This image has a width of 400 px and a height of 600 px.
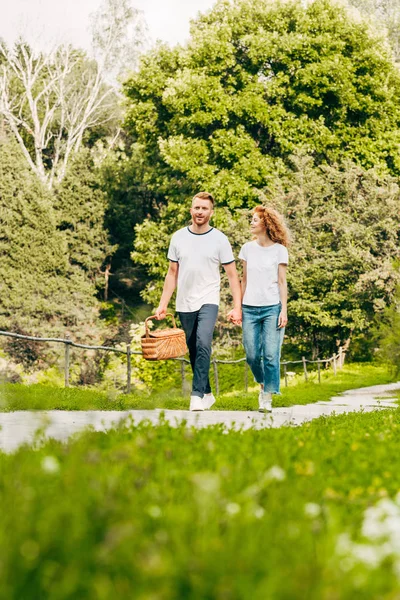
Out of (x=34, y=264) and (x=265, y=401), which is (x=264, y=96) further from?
(x=265, y=401)

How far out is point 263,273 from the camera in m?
10.1

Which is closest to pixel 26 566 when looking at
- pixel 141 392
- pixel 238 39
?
pixel 141 392

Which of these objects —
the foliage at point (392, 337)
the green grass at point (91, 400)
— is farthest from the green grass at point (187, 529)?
the foliage at point (392, 337)

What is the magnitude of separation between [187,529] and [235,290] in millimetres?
7280

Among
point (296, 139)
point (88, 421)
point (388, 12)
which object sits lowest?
point (88, 421)

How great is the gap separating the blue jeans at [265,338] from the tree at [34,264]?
28.0 metres

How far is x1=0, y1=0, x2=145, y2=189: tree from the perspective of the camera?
45094mm

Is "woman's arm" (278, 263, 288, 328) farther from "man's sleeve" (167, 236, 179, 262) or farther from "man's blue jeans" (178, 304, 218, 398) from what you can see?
"man's sleeve" (167, 236, 179, 262)

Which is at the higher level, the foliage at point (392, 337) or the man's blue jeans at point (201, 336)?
the man's blue jeans at point (201, 336)

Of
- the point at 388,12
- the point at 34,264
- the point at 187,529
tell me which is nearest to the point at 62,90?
the point at 34,264

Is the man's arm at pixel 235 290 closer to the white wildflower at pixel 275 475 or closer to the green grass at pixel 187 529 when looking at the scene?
the green grass at pixel 187 529

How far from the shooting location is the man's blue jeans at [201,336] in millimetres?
9594

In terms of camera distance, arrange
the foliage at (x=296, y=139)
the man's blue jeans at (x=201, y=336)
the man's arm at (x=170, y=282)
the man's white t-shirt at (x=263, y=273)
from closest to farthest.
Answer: the man's blue jeans at (x=201, y=336) < the man's arm at (x=170, y=282) < the man's white t-shirt at (x=263, y=273) < the foliage at (x=296, y=139)

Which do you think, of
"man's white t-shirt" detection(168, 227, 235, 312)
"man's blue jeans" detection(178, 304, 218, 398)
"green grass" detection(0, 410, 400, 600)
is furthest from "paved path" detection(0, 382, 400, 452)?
"green grass" detection(0, 410, 400, 600)
